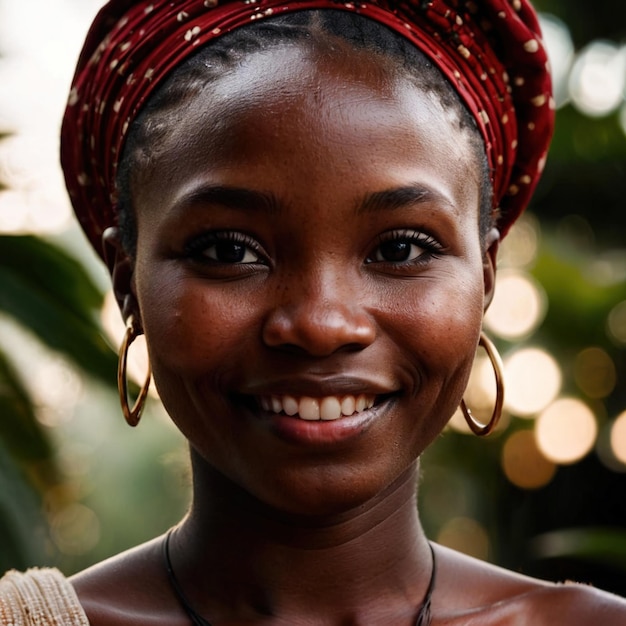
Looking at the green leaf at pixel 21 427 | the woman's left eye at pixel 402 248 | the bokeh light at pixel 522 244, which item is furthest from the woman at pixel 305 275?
the bokeh light at pixel 522 244

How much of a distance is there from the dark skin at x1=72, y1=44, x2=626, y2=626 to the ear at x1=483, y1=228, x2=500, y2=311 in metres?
0.20

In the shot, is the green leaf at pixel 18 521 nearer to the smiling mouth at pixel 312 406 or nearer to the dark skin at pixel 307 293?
the dark skin at pixel 307 293

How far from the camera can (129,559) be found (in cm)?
254

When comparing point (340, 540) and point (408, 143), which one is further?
point (340, 540)

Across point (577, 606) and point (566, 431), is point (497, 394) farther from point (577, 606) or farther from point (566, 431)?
point (566, 431)

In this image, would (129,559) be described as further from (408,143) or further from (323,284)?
(408,143)

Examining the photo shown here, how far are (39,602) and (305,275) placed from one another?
983 millimetres

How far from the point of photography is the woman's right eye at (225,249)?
213 cm

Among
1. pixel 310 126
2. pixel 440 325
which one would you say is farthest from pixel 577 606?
pixel 310 126

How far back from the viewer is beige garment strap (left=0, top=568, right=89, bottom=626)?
7.73 feet

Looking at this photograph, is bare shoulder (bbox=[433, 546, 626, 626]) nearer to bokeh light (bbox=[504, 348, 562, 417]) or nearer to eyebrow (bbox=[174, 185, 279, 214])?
eyebrow (bbox=[174, 185, 279, 214])

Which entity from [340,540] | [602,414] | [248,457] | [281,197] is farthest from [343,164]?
[602,414]

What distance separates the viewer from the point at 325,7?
2.25 metres

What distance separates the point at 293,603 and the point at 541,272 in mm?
4502
